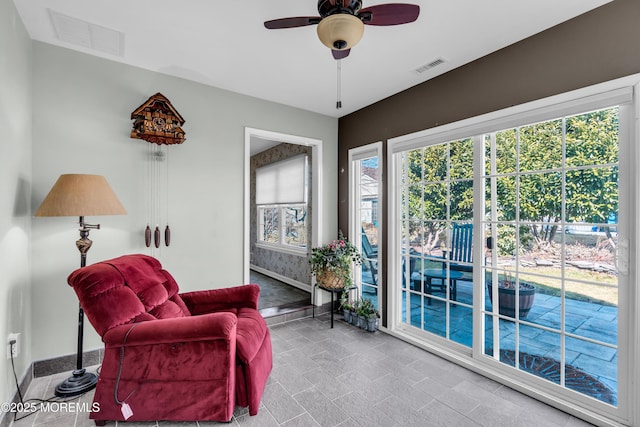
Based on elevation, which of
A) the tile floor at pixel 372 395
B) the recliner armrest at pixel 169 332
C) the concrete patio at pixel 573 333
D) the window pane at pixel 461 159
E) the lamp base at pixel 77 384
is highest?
the window pane at pixel 461 159

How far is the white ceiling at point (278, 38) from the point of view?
2031 millimetres

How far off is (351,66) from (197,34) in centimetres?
131

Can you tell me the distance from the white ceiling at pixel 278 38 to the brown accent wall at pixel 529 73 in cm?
9

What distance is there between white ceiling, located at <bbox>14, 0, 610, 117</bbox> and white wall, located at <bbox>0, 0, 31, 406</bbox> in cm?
27

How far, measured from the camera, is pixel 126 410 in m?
1.84

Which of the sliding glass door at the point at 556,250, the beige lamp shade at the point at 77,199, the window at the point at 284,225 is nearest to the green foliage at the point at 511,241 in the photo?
the sliding glass door at the point at 556,250

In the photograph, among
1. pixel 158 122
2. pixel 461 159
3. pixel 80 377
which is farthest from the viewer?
pixel 461 159

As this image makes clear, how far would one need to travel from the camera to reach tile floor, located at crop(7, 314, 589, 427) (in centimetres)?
199

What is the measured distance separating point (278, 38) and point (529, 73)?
193 centimetres

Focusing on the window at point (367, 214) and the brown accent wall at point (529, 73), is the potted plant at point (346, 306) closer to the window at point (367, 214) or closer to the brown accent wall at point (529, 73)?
the window at point (367, 214)

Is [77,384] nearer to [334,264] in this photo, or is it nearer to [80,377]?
[80,377]

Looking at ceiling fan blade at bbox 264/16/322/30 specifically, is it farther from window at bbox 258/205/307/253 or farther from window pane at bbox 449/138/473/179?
window at bbox 258/205/307/253

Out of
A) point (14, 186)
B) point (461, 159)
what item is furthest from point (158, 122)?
point (461, 159)

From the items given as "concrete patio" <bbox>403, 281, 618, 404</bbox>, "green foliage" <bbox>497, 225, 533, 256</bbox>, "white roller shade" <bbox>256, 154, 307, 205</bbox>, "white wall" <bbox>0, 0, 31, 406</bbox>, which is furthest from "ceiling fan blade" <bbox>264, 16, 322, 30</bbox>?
"white roller shade" <bbox>256, 154, 307, 205</bbox>
